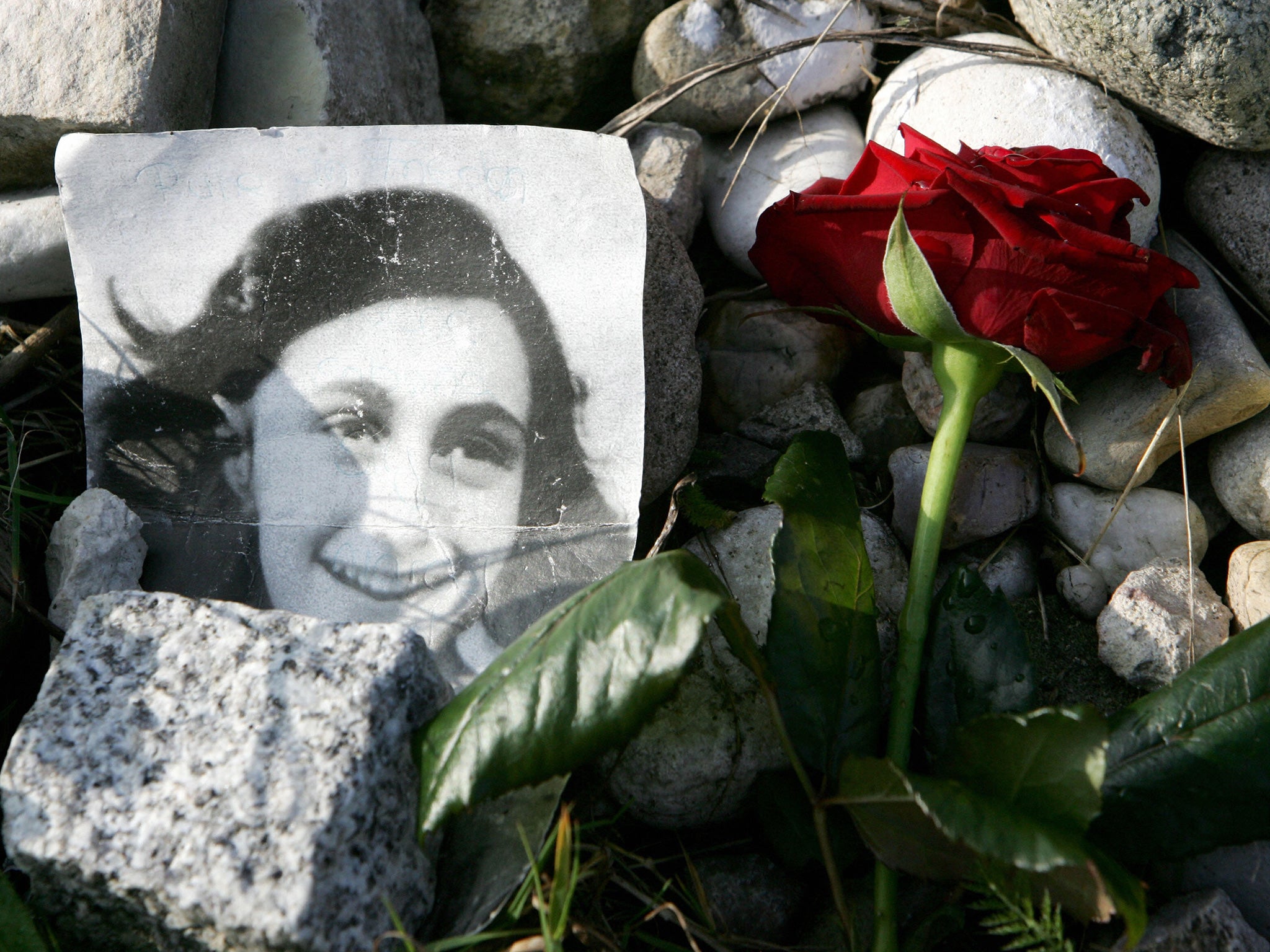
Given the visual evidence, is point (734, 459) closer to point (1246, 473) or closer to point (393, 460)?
point (393, 460)

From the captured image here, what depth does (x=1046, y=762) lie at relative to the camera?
74cm

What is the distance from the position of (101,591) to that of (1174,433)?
4.18 ft

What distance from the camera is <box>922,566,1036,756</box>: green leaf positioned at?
3.00ft

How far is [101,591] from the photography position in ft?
3.41

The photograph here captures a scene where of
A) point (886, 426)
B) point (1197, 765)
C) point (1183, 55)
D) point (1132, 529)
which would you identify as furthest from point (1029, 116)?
point (1197, 765)

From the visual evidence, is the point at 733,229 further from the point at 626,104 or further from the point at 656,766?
the point at 656,766

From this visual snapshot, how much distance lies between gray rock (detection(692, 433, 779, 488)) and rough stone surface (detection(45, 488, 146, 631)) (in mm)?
700

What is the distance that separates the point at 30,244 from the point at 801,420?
1.06 m

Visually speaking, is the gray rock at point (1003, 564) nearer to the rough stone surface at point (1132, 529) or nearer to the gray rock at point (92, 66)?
the rough stone surface at point (1132, 529)

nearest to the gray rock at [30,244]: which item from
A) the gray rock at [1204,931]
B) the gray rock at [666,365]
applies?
the gray rock at [666,365]

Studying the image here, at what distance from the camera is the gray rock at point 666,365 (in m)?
1.15

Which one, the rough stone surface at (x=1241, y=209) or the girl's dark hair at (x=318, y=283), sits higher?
the rough stone surface at (x=1241, y=209)

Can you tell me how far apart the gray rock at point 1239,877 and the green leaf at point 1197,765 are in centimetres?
13

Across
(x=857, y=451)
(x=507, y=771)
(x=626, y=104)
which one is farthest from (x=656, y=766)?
(x=626, y=104)
